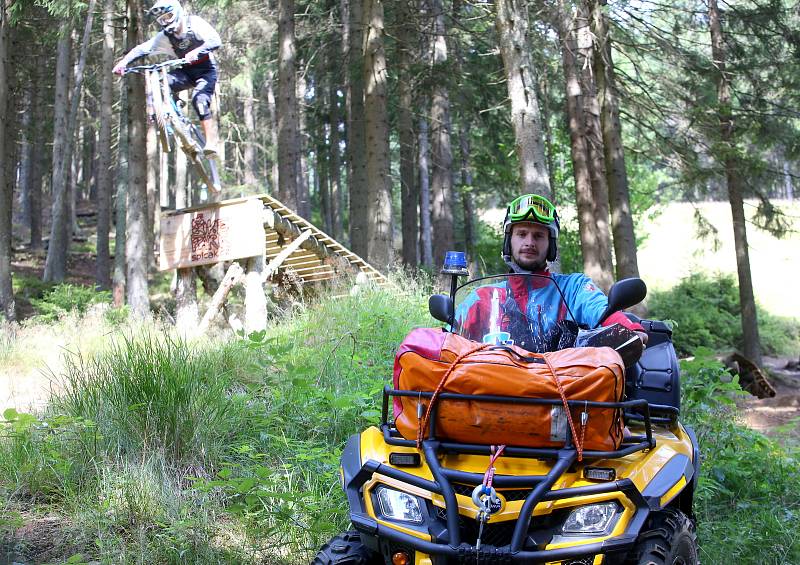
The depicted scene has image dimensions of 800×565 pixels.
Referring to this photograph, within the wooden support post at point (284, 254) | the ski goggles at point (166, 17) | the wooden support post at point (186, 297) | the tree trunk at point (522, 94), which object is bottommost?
the wooden support post at point (186, 297)

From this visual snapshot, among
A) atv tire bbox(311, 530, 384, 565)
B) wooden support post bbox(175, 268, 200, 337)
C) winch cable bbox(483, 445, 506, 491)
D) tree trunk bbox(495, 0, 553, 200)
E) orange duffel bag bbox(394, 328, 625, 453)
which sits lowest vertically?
atv tire bbox(311, 530, 384, 565)

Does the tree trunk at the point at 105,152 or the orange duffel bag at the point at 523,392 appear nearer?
the orange duffel bag at the point at 523,392

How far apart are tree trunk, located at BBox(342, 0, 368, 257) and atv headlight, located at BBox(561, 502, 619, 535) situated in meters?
14.9

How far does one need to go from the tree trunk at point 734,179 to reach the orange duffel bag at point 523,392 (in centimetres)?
1570

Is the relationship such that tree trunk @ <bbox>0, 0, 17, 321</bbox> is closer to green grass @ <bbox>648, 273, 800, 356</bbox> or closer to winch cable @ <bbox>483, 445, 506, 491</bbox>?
winch cable @ <bbox>483, 445, 506, 491</bbox>

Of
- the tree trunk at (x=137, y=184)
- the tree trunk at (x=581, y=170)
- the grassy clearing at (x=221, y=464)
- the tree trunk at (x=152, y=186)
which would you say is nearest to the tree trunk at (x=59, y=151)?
the tree trunk at (x=152, y=186)

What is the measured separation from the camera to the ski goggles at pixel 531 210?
4.75 meters

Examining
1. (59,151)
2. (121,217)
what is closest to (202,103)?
(121,217)

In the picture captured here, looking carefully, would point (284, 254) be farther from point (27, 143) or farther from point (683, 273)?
point (683, 273)

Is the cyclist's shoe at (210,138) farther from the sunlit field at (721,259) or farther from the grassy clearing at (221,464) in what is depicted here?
the sunlit field at (721,259)

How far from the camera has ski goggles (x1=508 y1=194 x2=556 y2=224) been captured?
187 inches

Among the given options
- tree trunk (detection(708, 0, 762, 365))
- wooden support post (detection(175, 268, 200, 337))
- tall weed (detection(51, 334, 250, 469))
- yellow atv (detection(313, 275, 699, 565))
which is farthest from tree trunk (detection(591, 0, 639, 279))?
yellow atv (detection(313, 275, 699, 565))

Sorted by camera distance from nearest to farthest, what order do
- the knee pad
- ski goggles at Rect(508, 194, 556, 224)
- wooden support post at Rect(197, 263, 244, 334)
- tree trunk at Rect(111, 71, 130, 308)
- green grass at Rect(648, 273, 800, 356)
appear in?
1. ski goggles at Rect(508, 194, 556, 224)
2. the knee pad
3. wooden support post at Rect(197, 263, 244, 334)
4. tree trunk at Rect(111, 71, 130, 308)
5. green grass at Rect(648, 273, 800, 356)

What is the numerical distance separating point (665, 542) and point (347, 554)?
138 centimetres
